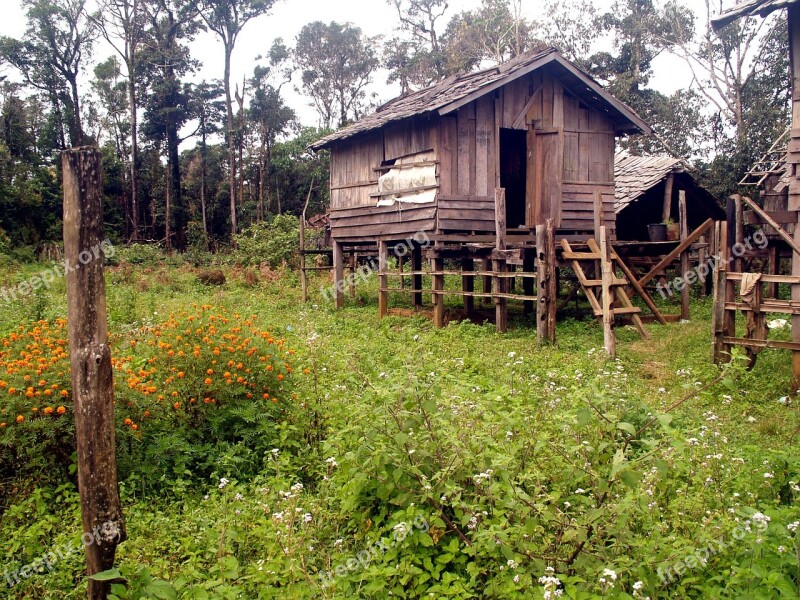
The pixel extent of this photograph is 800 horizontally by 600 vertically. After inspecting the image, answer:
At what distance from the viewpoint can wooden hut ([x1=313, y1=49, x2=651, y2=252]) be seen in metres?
13.1

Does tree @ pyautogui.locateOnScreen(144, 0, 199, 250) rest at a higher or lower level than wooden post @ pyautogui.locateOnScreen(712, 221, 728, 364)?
higher

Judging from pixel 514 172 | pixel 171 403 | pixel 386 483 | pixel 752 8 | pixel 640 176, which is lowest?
pixel 386 483

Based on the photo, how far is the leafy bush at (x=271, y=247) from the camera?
26328 millimetres

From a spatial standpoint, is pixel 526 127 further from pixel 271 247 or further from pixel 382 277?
pixel 271 247

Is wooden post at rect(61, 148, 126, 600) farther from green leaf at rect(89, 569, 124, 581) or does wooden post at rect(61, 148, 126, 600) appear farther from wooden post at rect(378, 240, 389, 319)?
wooden post at rect(378, 240, 389, 319)

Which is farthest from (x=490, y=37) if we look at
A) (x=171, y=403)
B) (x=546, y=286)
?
(x=171, y=403)

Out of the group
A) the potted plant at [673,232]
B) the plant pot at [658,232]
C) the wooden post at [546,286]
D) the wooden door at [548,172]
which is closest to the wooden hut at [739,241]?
the wooden post at [546,286]

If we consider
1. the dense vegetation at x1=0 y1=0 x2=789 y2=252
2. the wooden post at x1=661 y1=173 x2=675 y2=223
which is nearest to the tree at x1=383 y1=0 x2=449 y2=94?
the dense vegetation at x1=0 y1=0 x2=789 y2=252

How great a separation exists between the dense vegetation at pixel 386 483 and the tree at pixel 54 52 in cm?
2823

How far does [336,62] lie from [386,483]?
40066mm

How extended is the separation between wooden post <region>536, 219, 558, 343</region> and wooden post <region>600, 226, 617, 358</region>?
0.84 meters

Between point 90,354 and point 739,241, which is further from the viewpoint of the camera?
point 739,241

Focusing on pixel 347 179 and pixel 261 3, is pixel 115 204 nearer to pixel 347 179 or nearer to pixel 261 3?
pixel 261 3

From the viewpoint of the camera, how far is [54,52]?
3141 centimetres
